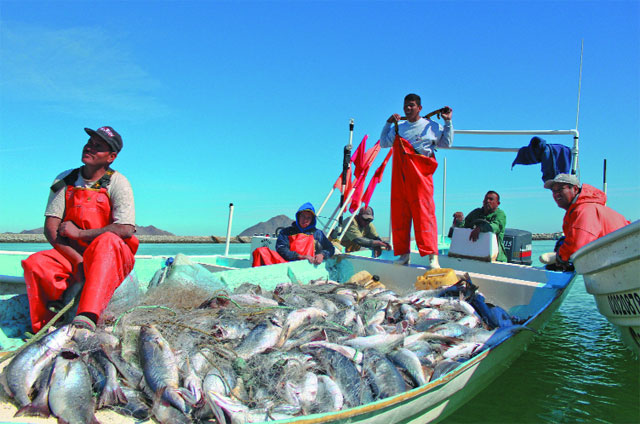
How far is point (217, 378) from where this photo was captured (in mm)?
2750

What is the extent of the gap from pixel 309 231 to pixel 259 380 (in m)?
4.30

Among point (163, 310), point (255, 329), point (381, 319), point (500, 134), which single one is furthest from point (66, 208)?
point (500, 134)

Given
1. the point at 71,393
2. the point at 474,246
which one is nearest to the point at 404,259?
the point at 474,246

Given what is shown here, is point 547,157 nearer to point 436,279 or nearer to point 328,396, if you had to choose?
point 436,279

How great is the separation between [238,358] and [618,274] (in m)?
3.43

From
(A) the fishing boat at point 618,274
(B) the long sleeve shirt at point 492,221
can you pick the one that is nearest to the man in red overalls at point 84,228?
(A) the fishing boat at point 618,274

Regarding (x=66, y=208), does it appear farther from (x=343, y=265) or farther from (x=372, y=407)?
(x=343, y=265)

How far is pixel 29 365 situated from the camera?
2.68 m

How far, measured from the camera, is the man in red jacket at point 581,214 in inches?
190

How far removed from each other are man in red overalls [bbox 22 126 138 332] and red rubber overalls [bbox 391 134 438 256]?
3.62 m

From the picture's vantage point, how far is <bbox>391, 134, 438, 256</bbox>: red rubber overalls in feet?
19.4

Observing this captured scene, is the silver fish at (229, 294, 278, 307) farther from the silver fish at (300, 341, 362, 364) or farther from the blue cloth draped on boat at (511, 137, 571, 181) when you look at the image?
the blue cloth draped on boat at (511, 137, 571, 181)

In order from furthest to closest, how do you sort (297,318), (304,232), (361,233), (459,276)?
(361,233) < (304,232) < (459,276) < (297,318)

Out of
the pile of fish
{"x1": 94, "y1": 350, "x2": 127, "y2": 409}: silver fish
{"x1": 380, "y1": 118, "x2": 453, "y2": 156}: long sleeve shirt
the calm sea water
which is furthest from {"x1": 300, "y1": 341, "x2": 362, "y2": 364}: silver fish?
{"x1": 380, "y1": 118, "x2": 453, "y2": 156}: long sleeve shirt
